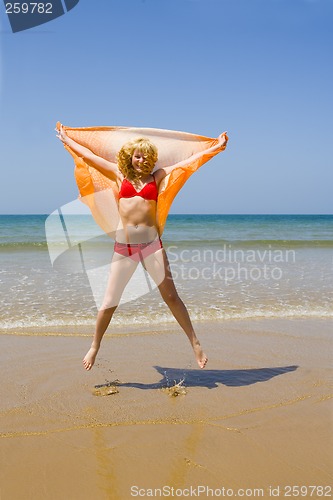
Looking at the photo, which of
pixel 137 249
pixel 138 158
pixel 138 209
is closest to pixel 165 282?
pixel 137 249

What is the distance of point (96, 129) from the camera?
5.41m

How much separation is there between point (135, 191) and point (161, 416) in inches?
81.2

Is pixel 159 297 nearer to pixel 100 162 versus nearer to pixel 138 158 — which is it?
pixel 100 162

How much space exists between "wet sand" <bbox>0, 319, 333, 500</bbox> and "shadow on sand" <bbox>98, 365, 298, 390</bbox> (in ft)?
0.04

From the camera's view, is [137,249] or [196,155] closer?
[137,249]

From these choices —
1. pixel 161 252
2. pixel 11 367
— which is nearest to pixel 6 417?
pixel 11 367

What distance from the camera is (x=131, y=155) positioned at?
4641 mm

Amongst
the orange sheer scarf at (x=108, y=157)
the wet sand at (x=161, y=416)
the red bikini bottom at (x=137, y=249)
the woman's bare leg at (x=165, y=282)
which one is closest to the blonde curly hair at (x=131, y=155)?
the orange sheer scarf at (x=108, y=157)

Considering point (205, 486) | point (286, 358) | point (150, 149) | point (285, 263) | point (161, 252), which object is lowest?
point (285, 263)

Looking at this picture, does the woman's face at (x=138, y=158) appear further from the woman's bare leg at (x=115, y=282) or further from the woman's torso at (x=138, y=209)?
the woman's bare leg at (x=115, y=282)

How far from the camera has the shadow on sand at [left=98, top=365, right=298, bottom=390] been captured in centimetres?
498

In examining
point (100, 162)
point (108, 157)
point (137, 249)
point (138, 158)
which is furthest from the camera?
point (108, 157)

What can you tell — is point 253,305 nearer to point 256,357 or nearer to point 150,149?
point 256,357

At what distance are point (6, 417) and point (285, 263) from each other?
11.5 metres
